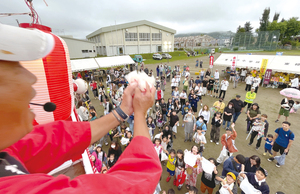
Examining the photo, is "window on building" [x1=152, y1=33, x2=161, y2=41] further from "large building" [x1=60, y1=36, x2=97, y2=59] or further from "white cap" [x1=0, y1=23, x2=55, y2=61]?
"white cap" [x1=0, y1=23, x2=55, y2=61]

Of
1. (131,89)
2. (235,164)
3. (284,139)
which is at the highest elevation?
(131,89)

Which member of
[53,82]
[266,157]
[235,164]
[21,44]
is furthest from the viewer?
[266,157]

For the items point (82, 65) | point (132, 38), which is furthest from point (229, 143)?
point (132, 38)

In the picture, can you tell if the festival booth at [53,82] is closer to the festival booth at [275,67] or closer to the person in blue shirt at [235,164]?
the person in blue shirt at [235,164]

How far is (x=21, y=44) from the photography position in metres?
0.55

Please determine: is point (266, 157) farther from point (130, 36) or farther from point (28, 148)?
point (130, 36)

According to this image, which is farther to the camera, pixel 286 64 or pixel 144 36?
pixel 144 36

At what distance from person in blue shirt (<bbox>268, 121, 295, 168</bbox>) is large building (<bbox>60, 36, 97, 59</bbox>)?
108ft

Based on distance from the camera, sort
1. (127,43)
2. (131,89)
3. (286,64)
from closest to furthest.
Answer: (131,89) → (286,64) → (127,43)

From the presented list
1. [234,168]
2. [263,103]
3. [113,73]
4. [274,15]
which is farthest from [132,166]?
[274,15]

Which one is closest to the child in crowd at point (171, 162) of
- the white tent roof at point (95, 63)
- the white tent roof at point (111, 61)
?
the white tent roof at point (95, 63)

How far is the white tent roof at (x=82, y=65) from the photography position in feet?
40.8

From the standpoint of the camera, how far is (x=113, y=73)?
53.4 ft

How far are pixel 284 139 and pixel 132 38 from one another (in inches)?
1411
